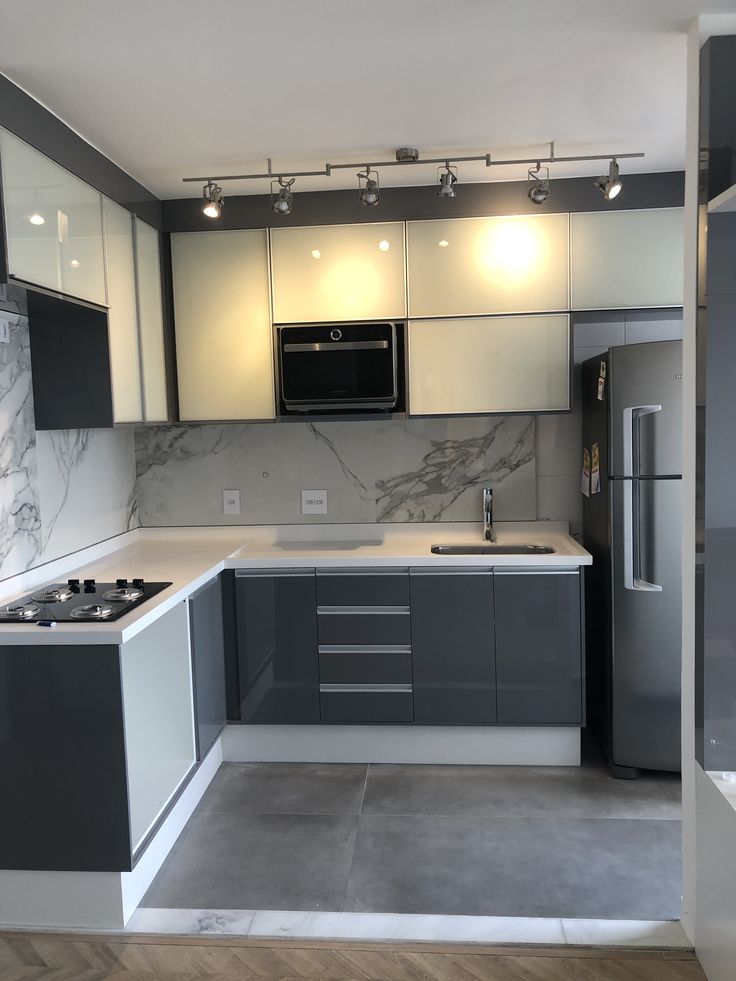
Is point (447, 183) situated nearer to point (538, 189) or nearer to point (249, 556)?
point (538, 189)

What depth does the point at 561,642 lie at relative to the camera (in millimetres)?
3432

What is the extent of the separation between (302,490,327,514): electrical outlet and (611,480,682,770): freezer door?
1.42 metres

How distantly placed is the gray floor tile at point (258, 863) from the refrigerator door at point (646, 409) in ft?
5.86

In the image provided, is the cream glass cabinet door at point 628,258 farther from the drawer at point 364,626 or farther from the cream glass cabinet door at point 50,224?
the cream glass cabinet door at point 50,224

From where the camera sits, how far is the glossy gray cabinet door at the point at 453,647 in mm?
3459

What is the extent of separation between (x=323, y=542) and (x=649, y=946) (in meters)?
2.22

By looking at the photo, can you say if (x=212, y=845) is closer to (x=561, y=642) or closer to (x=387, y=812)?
(x=387, y=812)

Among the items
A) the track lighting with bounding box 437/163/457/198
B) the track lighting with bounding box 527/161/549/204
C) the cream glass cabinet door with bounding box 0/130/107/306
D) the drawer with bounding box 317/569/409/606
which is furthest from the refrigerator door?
the cream glass cabinet door with bounding box 0/130/107/306

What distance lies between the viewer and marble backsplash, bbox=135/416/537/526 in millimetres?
3988

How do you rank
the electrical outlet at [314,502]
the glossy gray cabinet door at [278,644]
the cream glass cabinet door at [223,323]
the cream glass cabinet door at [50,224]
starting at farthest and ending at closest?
the electrical outlet at [314,502]
the cream glass cabinet door at [223,323]
the glossy gray cabinet door at [278,644]
the cream glass cabinet door at [50,224]

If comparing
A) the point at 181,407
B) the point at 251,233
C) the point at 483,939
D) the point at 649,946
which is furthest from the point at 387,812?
the point at 251,233

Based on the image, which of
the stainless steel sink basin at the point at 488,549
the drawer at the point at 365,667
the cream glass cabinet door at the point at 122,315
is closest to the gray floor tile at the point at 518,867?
the drawer at the point at 365,667

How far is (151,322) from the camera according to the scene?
3.57m

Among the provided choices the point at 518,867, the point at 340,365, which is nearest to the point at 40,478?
the point at 340,365
